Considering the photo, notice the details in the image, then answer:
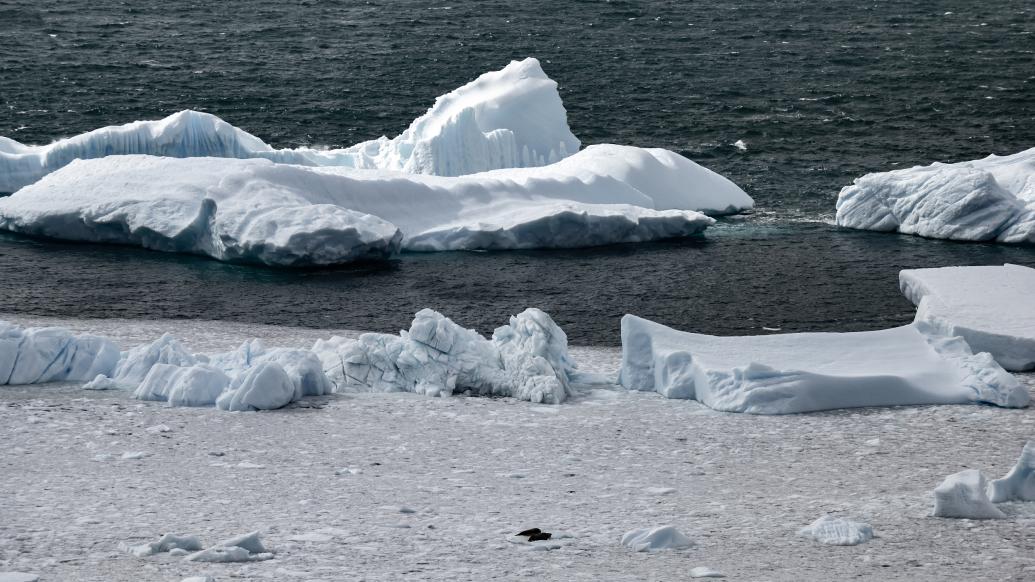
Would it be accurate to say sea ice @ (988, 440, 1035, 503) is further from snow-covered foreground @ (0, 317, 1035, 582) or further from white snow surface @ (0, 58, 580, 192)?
white snow surface @ (0, 58, 580, 192)

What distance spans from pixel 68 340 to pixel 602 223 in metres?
8.67

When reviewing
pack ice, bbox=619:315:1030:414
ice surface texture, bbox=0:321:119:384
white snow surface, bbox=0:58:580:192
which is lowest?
pack ice, bbox=619:315:1030:414

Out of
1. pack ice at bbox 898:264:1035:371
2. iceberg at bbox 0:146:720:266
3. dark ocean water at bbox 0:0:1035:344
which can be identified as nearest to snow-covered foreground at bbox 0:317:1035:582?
pack ice at bbox 898:264:1035:371

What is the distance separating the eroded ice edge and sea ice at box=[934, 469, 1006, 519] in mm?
10063

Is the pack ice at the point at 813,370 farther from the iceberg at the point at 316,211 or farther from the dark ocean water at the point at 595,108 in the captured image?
the iceberg at the point at 316,211

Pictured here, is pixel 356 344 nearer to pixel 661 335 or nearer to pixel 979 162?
pixel 661 335

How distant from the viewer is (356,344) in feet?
35.2

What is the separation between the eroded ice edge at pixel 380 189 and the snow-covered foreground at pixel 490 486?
6.52m

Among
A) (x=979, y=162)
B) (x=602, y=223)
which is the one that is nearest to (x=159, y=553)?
(x=602, y=223)

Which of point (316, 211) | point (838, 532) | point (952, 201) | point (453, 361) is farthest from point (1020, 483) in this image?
point (952, 201)

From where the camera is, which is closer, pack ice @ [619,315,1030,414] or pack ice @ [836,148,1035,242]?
pack ice @ [619,315,1030,414]

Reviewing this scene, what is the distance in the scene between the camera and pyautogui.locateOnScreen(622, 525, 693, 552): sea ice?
681 centimetres

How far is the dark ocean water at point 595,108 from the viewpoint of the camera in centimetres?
1498

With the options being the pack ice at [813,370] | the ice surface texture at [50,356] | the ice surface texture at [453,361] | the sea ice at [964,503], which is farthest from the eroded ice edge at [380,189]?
the sea ice at [964,503]
